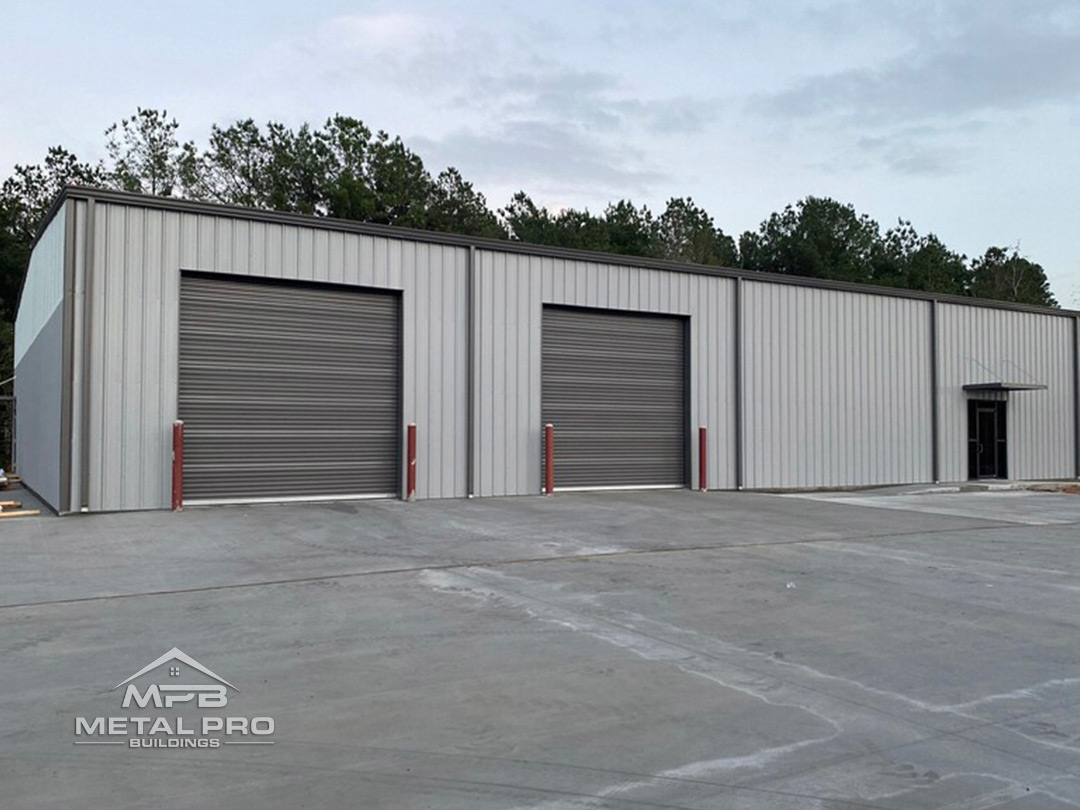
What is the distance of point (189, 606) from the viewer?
7.74 meters

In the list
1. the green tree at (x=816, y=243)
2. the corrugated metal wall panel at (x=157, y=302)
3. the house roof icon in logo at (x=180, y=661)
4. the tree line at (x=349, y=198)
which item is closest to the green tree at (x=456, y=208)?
the tree line at (x=349, y=198)

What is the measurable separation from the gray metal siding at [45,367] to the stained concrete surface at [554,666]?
3.20m

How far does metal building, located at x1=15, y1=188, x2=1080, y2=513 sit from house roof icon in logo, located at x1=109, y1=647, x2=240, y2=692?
8656mm

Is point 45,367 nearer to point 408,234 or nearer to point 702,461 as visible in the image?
point 408,234

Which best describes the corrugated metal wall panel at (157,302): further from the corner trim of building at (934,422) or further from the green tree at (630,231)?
the green tree at (630,231)

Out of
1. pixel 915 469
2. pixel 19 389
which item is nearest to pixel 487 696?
pixel 915 469

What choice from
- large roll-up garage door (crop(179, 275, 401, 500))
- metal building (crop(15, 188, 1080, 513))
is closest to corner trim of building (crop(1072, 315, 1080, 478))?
metal building (crop(15, 188, 1080, 513))

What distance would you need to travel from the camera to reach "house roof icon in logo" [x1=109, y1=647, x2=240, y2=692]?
5516mm

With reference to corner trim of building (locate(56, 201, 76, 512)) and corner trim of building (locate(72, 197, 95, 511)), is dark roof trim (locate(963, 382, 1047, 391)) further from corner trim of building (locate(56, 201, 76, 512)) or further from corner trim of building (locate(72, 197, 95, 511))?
corner trim of building (locate(56, 201, 76, 512))

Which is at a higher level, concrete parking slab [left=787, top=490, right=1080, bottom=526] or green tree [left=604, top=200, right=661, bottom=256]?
green tree [left=604, top=200, right=661, bottom=256]

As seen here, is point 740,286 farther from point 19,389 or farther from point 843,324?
point 19,389

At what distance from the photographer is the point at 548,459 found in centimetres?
1812

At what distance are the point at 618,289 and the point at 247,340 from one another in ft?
26.2

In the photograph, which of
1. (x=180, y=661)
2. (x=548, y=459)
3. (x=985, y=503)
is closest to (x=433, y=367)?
(x=548, y=459)
